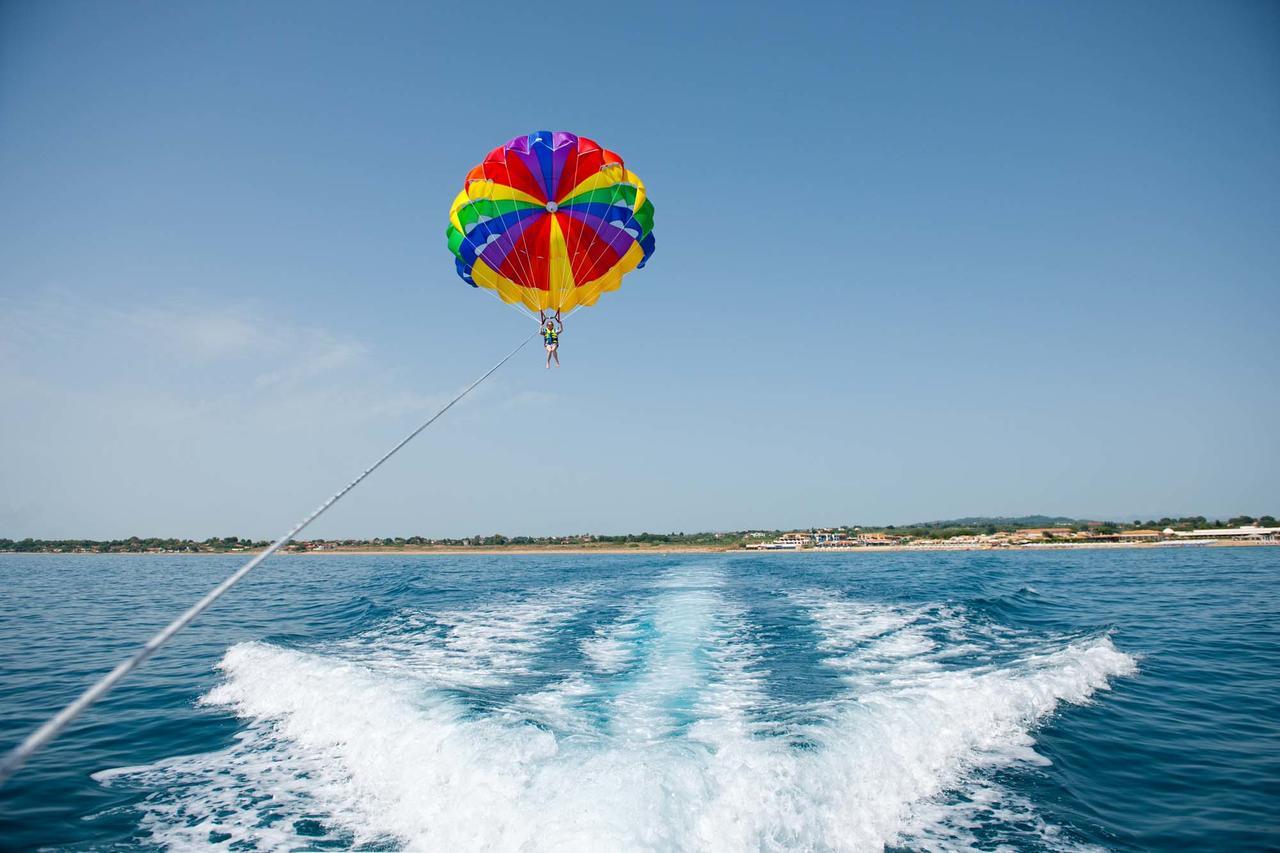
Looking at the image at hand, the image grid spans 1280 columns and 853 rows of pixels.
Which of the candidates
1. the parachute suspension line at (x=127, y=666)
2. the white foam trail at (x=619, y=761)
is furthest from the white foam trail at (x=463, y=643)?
the parachute suspension line at (x=127, y=666)

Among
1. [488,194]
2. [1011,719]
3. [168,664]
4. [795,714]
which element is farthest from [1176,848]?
[168,664]

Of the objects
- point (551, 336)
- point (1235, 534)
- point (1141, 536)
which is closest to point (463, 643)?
point (551, 336)

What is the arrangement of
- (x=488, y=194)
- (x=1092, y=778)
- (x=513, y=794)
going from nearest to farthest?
(x=513, y=794)
(x=1092, y=778)
(x=488, y=194)

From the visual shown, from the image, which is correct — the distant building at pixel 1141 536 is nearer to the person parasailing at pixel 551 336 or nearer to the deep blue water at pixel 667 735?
the deep blue water at pixel 667 735

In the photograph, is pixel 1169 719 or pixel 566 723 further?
Answer: pixel 1169 719

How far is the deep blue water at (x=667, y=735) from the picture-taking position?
5.43 m

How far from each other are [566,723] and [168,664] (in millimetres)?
9813

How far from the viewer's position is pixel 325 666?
1080cm

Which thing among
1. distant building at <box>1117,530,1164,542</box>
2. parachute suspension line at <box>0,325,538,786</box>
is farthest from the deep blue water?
distant building at <box>1117,530,1164,542</box>

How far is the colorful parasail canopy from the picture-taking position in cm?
1328

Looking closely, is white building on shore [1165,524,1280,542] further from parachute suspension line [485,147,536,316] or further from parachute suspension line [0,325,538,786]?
parachute suspension line [0,325,538,786]

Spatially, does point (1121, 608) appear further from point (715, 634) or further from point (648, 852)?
point (648, 852)

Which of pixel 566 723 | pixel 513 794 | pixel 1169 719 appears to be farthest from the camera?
pixel 1169 719

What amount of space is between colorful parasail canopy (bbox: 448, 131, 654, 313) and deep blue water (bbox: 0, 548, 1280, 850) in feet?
29.0
